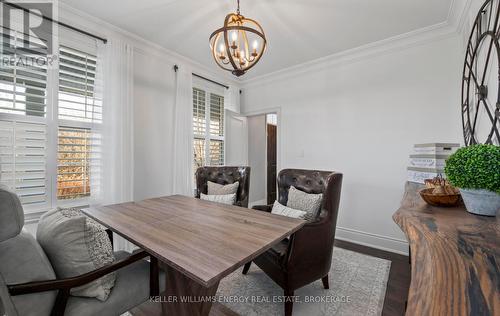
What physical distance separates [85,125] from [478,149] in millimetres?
3121

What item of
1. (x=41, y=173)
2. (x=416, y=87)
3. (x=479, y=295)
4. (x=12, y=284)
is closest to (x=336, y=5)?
(x=416, y=87)

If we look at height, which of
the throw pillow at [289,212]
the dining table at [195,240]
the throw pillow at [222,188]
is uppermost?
the throw pillow at [222,188]

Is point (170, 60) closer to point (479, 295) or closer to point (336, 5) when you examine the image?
point (336, 5)

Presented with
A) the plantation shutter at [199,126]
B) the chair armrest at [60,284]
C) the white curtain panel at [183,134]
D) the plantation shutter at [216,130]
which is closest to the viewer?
the chair armrest at [60,284]

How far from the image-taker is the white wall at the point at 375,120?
250 centimetres

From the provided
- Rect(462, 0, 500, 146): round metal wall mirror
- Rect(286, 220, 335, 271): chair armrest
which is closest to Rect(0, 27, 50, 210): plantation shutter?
Rect(286, 220, 335, 271): chair armrest

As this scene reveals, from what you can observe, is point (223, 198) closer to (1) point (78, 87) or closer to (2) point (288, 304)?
(2) point (288, 304)

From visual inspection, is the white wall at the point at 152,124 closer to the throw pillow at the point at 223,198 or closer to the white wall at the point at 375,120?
the throw pillow at the point at 223,198

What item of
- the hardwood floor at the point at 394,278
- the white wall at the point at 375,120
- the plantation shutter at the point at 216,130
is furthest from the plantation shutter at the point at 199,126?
the hardwood floor at the point at 394,278

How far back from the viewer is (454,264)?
1.74ft

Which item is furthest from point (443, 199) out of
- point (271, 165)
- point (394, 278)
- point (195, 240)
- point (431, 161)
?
point (271, 165)

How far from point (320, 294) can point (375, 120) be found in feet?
7.39

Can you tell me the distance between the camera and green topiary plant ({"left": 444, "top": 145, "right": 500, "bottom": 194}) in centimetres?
76

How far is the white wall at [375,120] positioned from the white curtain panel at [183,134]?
5.54 ft
